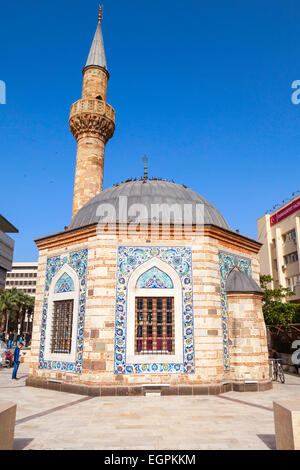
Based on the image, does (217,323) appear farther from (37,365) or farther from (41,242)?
(41,242)

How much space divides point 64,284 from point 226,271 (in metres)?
5.53

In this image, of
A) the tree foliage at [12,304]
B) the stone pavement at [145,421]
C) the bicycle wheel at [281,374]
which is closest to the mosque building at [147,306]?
the stone pavement at [145,421]

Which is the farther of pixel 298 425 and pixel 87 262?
pixel 87 262

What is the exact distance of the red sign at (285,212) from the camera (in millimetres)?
32234

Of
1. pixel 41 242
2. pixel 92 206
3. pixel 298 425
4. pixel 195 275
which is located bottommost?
pixel 298 425

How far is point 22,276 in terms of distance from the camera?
74250mm

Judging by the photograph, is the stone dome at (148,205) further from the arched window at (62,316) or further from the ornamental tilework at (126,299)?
the arched window at (62,316)

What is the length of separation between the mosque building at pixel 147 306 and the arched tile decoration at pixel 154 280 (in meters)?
0.03

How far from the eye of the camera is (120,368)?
32.0 ft

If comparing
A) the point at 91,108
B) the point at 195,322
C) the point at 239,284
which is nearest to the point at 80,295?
the point at 195,322

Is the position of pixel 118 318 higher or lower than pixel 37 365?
higher

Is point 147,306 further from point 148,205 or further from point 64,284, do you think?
point 148,205
